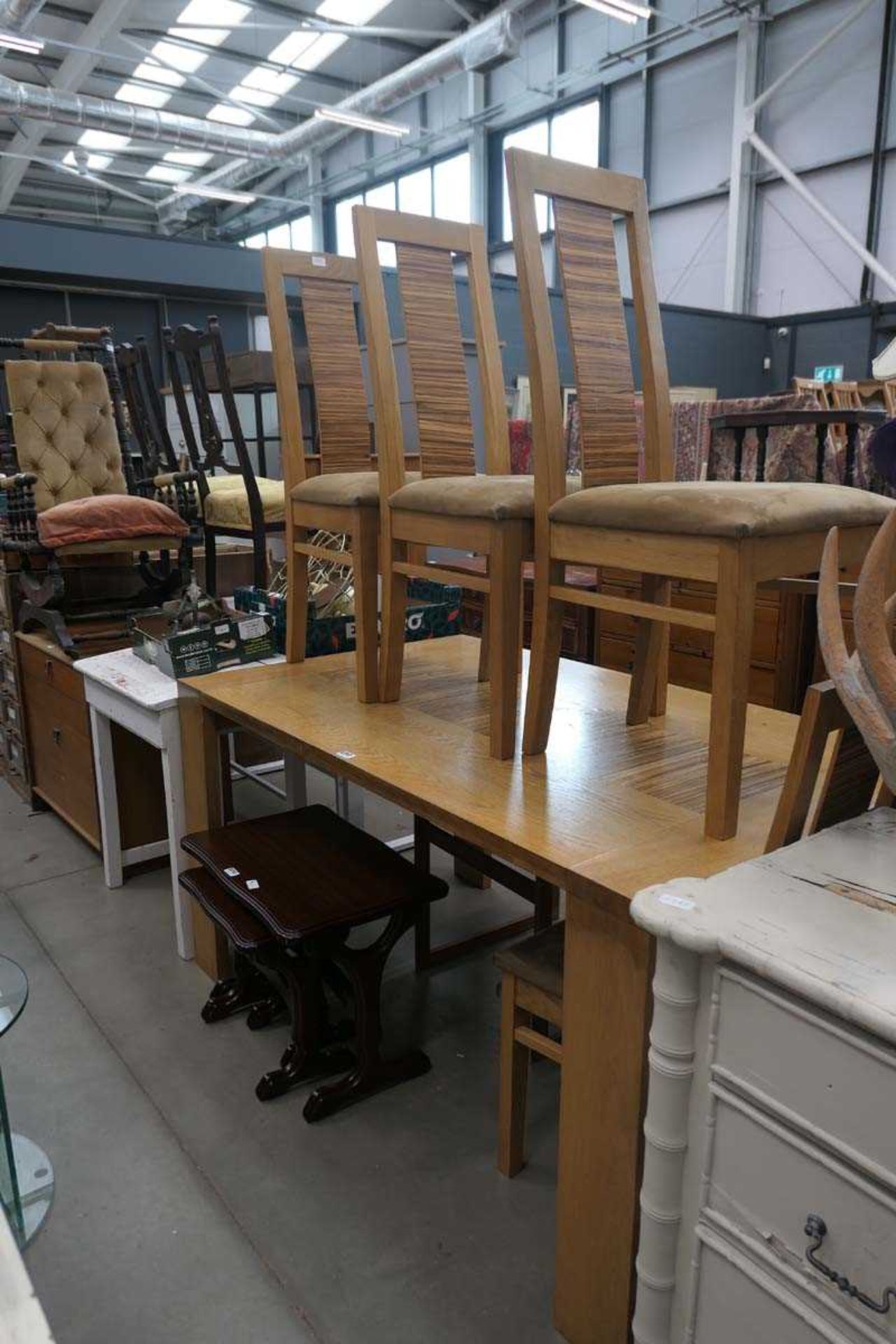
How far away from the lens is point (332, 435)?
83.7 inches

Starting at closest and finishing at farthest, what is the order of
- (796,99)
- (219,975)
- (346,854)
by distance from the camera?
(346,854)
(219,975)
(796,99)

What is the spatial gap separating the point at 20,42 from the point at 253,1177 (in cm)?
818

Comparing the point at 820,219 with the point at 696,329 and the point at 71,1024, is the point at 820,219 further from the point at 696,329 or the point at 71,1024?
the point at 71,1024

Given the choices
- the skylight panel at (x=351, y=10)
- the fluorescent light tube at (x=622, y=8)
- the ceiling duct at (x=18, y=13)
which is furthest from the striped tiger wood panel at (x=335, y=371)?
the skylight panel at (x=351, y=10)

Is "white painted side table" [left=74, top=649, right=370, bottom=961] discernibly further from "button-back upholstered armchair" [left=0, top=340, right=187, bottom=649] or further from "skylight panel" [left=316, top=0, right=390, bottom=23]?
"skylight panel" [left=316, top=0, right=390, bottom=23]

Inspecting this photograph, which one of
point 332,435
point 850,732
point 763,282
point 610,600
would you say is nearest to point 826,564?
point 850,732

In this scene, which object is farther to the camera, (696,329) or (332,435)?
(696,329)

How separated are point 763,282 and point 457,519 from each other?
346 inches

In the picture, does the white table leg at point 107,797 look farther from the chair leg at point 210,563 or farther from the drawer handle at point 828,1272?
the drawer handle at point 828,1272

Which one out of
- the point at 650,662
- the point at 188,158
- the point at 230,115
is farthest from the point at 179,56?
the point at 650,662

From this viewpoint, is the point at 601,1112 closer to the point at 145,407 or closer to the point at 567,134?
the point at 145,407

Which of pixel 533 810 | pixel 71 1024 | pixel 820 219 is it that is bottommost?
pixel 71 1024

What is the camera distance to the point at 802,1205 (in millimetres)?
812

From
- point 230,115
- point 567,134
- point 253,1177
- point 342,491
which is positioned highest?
point 230,115
